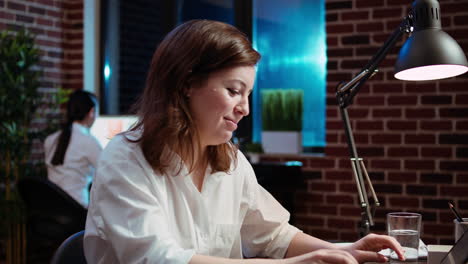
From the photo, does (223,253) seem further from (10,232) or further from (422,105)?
(10,232)

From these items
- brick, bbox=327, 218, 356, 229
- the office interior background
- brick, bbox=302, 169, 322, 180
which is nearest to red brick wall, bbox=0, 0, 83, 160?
the office interior background

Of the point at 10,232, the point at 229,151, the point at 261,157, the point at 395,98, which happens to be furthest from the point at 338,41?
the point at 10,232

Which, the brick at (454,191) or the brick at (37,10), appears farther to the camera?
the brick at (37,10)

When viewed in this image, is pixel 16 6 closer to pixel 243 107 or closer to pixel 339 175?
pixel 339 175

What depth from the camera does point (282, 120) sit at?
3824 millimetres

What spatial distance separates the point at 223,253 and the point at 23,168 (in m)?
2.86

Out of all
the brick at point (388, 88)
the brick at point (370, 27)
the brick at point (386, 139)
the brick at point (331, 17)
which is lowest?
the brick at point (386, 139)

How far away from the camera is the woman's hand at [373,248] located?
1.40 m

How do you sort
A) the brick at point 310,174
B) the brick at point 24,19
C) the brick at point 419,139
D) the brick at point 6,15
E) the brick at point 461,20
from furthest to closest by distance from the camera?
the brick at point 24,19, the brick at point 6,15, the brick at point 310,174, the brick at point 419,139, the brick at point 461,20

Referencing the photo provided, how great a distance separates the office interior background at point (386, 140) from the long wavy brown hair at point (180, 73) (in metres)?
2.11

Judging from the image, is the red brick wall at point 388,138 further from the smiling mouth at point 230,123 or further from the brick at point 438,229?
the smiling mouth at point 230,123

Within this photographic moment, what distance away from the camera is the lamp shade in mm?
1413

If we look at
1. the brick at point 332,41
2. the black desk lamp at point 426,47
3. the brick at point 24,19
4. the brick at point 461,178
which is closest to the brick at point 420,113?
the brick at point 461,178

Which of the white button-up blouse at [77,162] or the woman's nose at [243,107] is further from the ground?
the woman's nose at [243,107]
